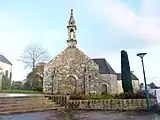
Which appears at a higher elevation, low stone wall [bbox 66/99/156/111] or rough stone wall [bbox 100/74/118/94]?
rough stone wall [bbox 100/74/118/94]

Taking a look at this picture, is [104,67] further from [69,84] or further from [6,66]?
[6,66]

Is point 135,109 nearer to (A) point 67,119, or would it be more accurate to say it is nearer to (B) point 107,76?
(A) point 67,119

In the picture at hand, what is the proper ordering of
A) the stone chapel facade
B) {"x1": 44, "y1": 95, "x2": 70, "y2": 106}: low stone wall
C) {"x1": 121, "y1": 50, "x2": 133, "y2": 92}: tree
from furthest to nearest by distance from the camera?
1. the stone chapel facade
2. {"x1": 121, "y1": 50, "x2": 133, "y2": 92}: tree
3. {"x1": 44, "y1": 95, "x2": 70, "y2": 106}: low stone wall

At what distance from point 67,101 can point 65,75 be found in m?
12.2

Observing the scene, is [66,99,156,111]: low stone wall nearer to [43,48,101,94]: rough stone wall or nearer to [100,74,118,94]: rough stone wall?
[43,48,101,94]: rough stone wall

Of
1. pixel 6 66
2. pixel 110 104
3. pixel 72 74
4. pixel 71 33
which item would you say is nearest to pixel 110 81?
pixel 72 74

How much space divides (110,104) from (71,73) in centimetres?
1346

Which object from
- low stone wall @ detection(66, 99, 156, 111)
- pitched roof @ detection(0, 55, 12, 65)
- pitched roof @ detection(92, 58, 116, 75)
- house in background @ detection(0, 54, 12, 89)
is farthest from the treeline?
low stone wall @ detection(66, 99, 156, 111)

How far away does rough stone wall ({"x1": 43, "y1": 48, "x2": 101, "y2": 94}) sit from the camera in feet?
92.7

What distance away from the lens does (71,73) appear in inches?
1134

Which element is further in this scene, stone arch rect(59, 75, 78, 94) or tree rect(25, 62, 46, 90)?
tree rect(25, 62, 46, 90)

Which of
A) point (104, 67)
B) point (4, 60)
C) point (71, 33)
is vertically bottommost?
point (104, 67)

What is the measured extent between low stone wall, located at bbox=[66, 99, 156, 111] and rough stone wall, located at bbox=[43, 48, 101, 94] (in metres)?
11.1

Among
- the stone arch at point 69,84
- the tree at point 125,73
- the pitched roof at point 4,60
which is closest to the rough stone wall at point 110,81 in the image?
the stone arch at point 69,84
